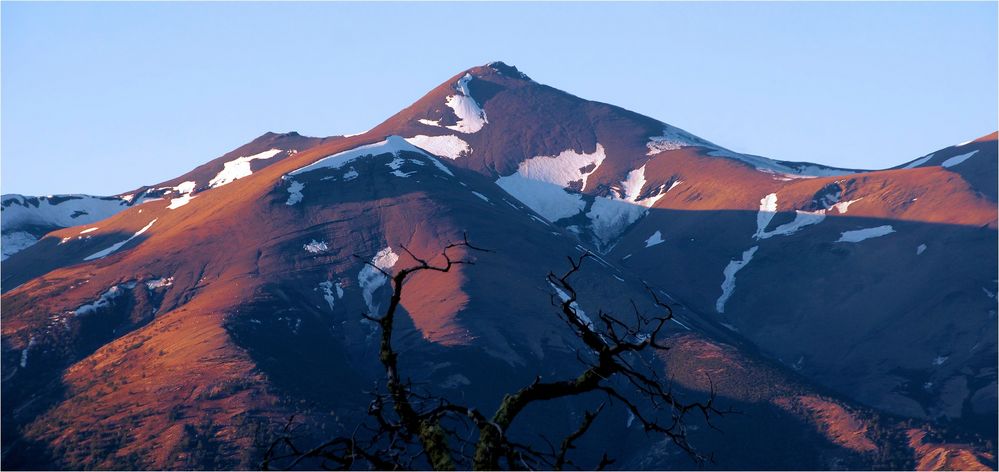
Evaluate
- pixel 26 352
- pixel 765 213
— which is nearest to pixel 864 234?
pixel 765 213

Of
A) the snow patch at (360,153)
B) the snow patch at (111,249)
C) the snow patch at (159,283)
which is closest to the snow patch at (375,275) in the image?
the snow patch at (159,283)

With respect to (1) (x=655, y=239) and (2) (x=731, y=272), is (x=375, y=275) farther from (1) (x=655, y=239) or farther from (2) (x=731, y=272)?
(2) (x=731, y=272)

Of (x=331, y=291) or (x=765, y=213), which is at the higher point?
(x=765, y=213)

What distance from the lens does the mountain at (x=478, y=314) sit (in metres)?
117

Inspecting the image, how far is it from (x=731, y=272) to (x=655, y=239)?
14305 mm

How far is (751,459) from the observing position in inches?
4747

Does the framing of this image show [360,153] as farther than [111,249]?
Yes

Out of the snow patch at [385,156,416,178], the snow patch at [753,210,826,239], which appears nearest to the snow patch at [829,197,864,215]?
the snow patch at [753,210,826,239]

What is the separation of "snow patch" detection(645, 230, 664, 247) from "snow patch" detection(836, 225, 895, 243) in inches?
1081

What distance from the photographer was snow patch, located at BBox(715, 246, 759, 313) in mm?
181500

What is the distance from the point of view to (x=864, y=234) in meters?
179

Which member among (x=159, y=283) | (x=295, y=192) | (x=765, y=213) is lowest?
(x=159, y=283)

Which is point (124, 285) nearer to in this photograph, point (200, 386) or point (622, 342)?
→ point (200, 386)

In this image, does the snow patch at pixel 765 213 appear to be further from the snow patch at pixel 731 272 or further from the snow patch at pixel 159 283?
the snow patch at pixel 159 283
